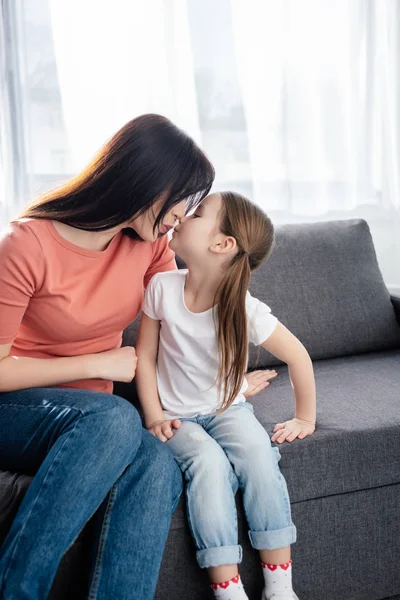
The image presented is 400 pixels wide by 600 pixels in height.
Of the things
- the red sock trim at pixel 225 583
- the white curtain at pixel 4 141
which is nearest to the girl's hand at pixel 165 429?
the red sock trim at pixel 225 583

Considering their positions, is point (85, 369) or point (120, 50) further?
point (120, 50)

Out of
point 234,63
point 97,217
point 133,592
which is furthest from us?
point 234,63

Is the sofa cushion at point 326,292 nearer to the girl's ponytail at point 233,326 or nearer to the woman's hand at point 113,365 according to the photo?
the girl's ponytail at point 233,326

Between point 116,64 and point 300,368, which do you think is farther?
point 116,64

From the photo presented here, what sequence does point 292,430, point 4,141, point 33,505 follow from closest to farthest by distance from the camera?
1. point 33,505
2. point 292,430
3. point 4,141

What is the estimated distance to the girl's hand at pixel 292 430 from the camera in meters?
1.61

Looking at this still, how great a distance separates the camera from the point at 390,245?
3.21m

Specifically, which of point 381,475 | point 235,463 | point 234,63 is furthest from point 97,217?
point 234,63

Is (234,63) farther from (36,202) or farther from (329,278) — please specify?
(36,202)

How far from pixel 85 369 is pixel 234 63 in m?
1.71

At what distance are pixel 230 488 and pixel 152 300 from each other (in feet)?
1.52

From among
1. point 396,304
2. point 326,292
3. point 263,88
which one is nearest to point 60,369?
point 326,292

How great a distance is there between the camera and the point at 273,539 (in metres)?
1.47

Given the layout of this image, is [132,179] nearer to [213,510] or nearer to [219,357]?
[219,357]
